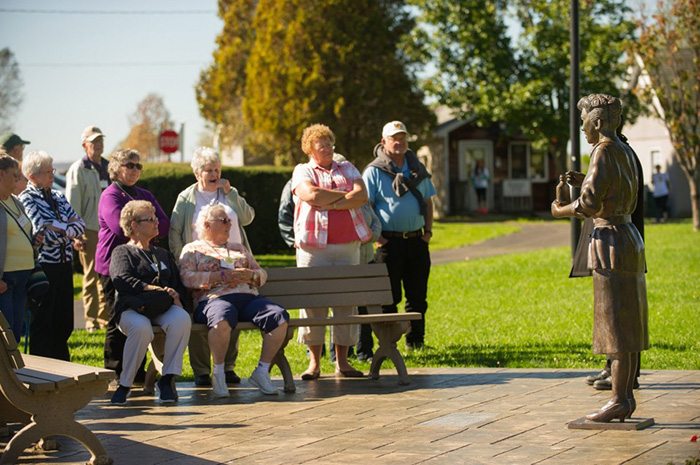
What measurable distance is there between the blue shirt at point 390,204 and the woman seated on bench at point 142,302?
264 centimetres

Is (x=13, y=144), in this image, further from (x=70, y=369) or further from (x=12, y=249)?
(x=70, y=369)

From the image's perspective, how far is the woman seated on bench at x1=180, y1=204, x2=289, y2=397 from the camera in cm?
804

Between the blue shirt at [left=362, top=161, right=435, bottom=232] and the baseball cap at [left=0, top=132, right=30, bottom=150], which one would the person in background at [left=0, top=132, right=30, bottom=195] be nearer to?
the baseball cap at [left=0, top=132, right=30, bottom=150]

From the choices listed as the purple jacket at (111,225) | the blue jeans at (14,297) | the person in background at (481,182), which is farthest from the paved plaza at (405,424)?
the person in background at (481,182)

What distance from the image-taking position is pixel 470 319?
497 inches

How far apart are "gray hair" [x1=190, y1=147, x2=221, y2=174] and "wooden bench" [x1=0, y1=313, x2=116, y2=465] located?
3.10 meters

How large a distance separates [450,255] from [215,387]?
55.7 ft

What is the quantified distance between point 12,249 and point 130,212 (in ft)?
3.18

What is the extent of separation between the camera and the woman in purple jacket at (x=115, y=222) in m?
8.46

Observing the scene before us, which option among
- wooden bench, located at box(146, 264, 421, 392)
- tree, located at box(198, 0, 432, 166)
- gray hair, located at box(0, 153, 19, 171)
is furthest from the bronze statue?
tree, located at box(198, 0, 432, 166)

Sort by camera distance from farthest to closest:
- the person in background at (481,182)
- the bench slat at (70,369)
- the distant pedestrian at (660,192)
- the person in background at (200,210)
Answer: the person in background at (481,182)
the distant pedestrian at (660,192)
the person in background at (200,210)
the bench slat at (70,369)

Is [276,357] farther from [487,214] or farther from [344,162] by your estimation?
[487,214]

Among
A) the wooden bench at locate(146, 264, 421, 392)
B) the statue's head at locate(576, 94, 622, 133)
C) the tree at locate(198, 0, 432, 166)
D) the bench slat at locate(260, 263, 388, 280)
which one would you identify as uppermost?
the tree at locate(198, 0, 432, 166)

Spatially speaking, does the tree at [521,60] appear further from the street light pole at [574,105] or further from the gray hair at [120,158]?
the gray hair at [120,158]
